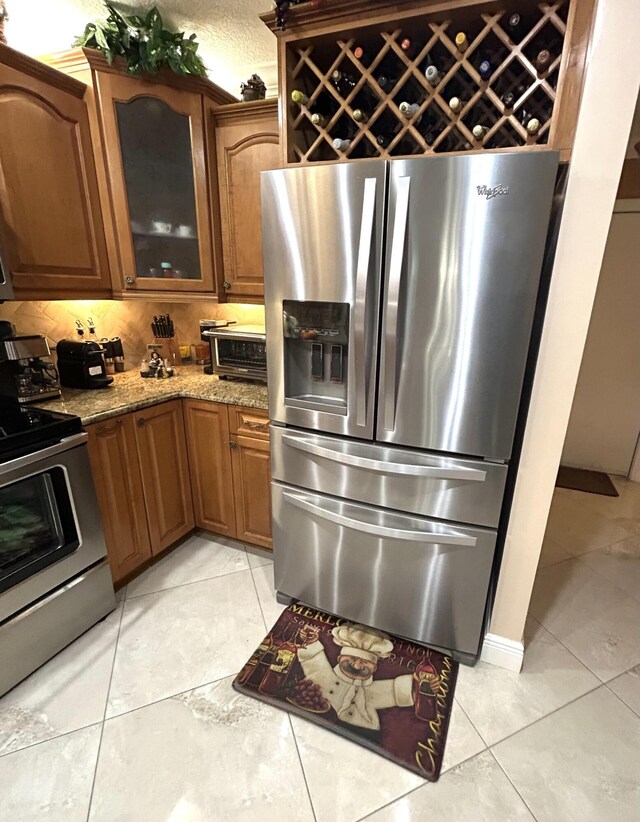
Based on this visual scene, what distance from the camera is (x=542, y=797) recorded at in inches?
48.5

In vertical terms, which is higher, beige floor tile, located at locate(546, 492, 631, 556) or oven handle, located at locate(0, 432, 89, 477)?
oven handle, located at locate(0, 432, 89, 477)

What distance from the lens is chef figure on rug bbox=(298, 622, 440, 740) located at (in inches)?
57.6

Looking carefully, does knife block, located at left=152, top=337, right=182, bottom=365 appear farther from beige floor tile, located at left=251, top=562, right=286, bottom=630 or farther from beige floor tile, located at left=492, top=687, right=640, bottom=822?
beige floor tile, located at left=492, top=687, right=640, bottom=822

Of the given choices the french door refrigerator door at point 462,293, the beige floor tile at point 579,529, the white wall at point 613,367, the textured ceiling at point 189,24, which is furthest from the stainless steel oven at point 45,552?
the white wall at point 613,367

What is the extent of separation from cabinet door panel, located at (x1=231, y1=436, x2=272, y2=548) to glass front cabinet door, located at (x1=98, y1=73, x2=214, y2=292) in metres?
0.89

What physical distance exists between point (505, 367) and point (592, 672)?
4.42 feet

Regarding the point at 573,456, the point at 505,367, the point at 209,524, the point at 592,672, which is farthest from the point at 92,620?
the point at 573,456

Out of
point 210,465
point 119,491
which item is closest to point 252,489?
point 210,465

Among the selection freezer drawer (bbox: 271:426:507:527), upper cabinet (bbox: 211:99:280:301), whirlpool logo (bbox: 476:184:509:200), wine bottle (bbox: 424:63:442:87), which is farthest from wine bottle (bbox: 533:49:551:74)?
freezer drawer (bbox: 271:426:507:527)

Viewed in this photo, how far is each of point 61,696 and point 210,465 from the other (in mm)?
1096

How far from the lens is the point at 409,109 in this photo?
1.30m

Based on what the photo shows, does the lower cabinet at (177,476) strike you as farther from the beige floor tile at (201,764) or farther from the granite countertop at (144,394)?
the beige floor tile at (201,764)

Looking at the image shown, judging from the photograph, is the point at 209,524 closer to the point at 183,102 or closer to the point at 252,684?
the point at 252,684

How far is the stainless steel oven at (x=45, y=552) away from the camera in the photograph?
58.2 inches
